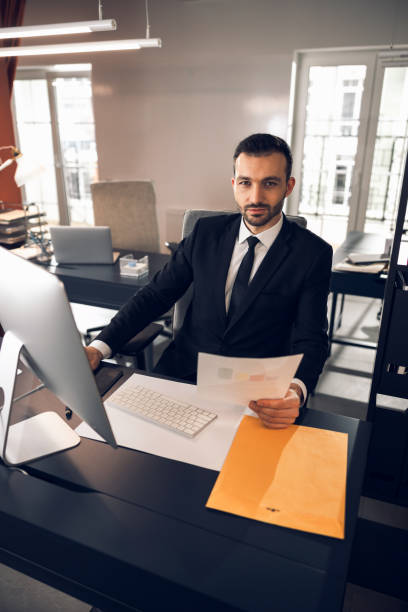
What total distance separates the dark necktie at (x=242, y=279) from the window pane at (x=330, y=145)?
127 inches

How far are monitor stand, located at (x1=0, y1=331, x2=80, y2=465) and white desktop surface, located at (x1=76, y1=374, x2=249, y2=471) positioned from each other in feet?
0.19

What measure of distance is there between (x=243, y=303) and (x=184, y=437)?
1.89 feet

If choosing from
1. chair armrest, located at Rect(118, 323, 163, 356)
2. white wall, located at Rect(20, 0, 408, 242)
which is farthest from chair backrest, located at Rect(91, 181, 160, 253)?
chair armrest, located at Rect(118, 323, 163, 356)

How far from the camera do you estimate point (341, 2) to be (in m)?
3.83

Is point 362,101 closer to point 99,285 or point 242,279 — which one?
point 99,285

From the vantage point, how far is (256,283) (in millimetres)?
1559

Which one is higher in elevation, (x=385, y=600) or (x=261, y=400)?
(x=261, y=400)

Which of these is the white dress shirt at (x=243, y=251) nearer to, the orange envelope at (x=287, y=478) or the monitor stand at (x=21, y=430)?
the monitor stand at (x=21, y=430)

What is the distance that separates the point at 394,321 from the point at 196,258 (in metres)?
0.82

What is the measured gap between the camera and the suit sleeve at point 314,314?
1.48 m

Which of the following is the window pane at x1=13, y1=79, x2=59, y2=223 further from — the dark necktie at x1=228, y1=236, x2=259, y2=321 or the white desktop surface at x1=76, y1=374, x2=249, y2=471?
the white desktop surface at x1=76, y1=374, x2=249, y2=471

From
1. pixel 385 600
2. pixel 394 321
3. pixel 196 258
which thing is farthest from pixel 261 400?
pixel 385 600

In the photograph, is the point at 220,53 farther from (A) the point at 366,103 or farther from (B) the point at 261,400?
(B) the point at 261,400

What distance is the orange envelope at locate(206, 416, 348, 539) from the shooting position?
0.91 meters
